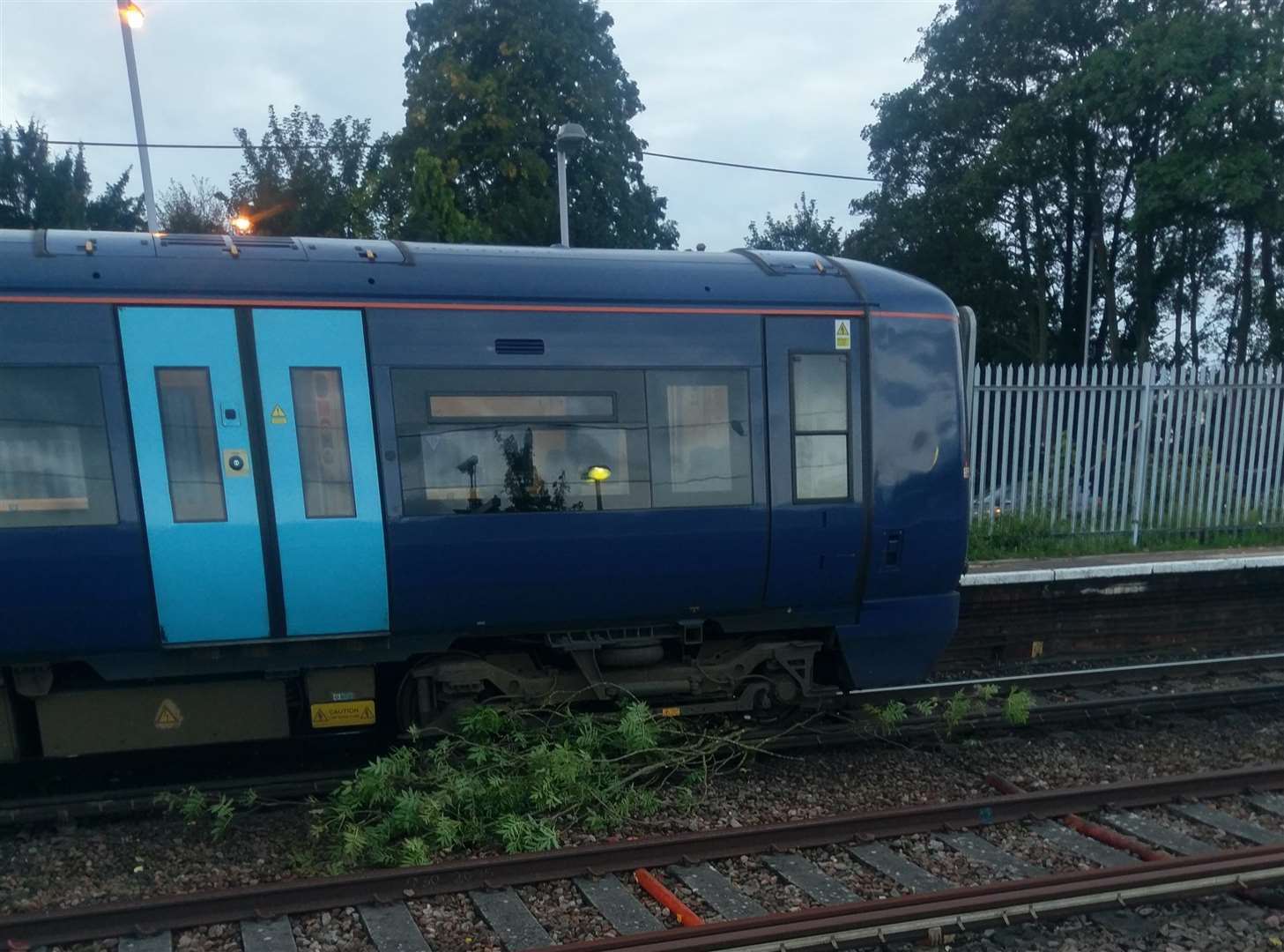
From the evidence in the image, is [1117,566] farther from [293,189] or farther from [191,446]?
[293,189]

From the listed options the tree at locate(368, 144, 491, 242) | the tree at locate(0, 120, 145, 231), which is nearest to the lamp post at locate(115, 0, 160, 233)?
the tree at locate(368, 144, 491, 242)

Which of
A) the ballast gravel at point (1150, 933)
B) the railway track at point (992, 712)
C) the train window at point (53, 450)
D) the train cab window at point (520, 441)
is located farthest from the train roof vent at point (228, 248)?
the ballast gravel at point (1150, 933)

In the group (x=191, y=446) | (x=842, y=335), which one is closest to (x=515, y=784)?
(x=191, y=446)

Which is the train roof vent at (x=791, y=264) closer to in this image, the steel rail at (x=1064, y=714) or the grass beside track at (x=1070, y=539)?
the steel rail at (x=1064, y=714)

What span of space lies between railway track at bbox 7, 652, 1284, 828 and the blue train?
32 cm

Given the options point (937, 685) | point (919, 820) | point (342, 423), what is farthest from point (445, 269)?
point (937, 685)

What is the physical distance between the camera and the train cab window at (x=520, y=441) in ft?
18.3

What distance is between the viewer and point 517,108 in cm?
2583

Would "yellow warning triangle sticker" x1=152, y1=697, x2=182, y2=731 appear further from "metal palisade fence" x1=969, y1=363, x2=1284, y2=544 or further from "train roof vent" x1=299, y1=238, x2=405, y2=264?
"metal palisade fence" x1=969, y1=363, x2=1284, y2=544

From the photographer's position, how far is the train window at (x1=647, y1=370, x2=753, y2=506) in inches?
235

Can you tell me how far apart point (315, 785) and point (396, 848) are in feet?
3.25

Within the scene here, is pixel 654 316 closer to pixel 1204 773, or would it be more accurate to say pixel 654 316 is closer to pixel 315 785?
pixel 315 785

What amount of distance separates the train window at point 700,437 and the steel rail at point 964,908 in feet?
8.24

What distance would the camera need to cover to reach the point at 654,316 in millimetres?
5938
